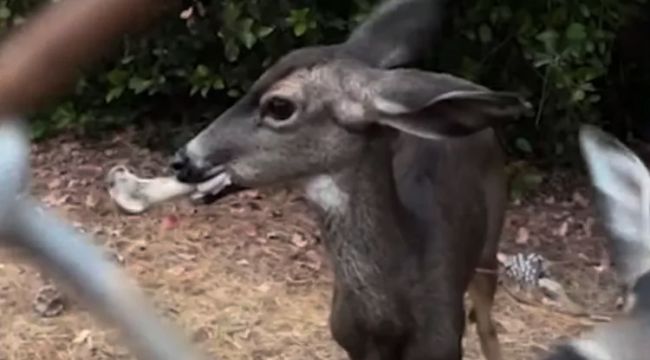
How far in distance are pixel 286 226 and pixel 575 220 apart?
116 cm

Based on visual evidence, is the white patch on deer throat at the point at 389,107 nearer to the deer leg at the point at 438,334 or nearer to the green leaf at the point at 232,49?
the deer leg at the point at 438,334

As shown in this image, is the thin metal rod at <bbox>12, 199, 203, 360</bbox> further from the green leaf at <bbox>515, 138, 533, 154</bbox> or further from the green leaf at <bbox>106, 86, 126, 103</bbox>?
the green leaf at <bbox>106, 86, 126, 103</bbox>

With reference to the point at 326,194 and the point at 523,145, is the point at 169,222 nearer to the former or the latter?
the point at 523,145

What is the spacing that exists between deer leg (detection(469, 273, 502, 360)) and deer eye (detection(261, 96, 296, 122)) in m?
0.99

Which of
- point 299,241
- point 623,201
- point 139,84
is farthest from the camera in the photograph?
point 139,84

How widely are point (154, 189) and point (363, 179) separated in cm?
77

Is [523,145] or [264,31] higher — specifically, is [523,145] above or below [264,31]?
below

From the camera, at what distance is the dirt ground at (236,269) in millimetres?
5129

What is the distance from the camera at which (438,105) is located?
370cm

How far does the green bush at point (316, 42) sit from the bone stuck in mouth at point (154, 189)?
3.98 feet

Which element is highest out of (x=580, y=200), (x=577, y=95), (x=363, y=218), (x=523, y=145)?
(x=363, y=218)

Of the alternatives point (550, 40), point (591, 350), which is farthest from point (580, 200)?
point (591, 350)

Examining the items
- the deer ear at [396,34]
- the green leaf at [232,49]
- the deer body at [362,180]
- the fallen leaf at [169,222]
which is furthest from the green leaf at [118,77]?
the deer body at [362,180]

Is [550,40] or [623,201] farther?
[550,40]
